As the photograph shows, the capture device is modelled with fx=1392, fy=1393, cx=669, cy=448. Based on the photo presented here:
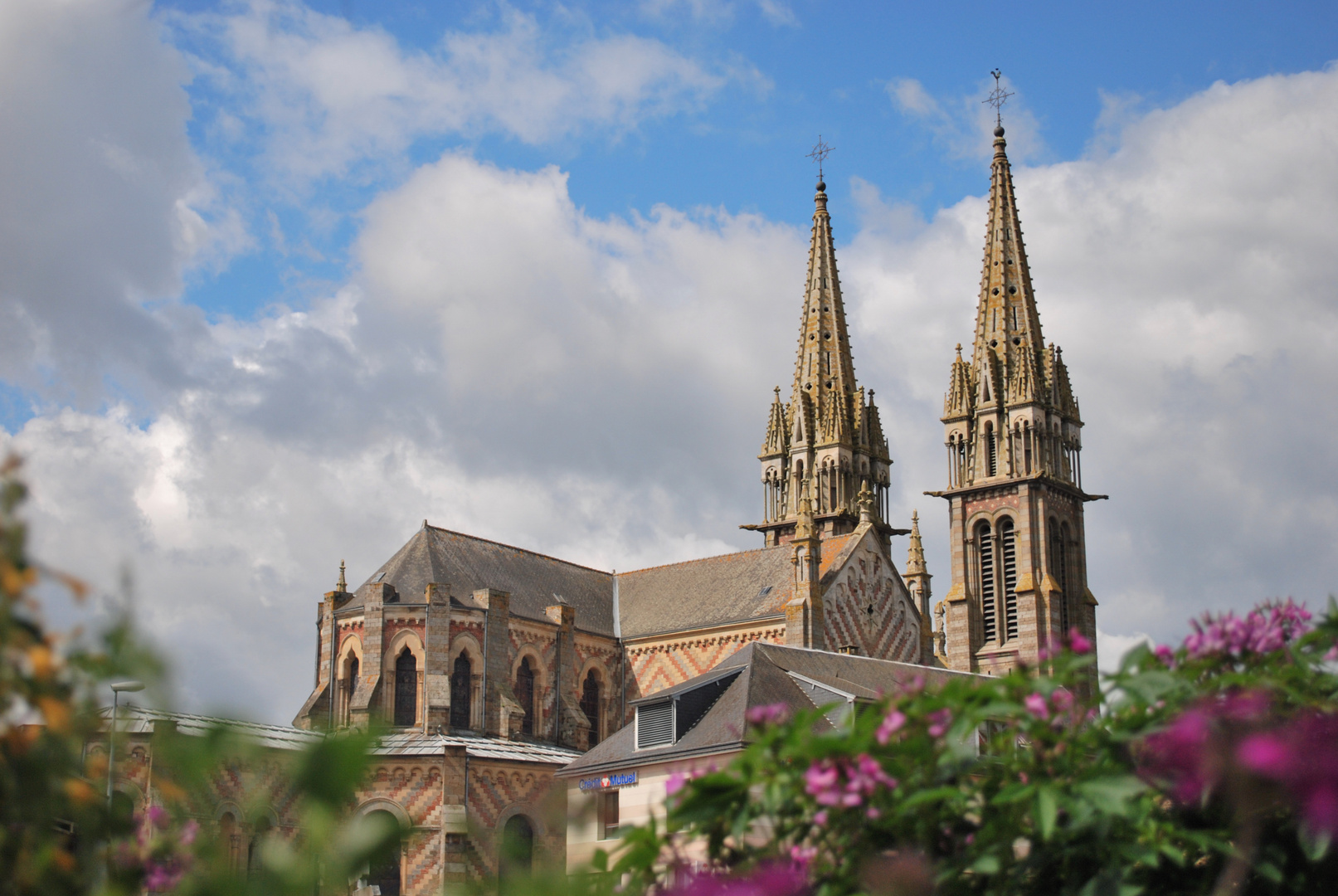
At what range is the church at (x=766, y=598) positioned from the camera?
41.7 meters

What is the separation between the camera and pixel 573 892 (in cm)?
461

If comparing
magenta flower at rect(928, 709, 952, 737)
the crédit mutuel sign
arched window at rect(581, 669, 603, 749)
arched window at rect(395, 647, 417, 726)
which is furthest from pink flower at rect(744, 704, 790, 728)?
arched window at rect(581, 669, 603, 749)

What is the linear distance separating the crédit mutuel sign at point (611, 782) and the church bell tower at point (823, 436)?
32582 mm

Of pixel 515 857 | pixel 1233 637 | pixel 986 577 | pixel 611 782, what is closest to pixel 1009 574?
pixel 986 577

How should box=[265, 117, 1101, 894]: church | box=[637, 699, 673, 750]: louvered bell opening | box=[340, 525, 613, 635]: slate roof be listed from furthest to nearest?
1. box=[340, 525, 613, 635]: slate roof
2. box=[265, 117, 1101, 894]: church
3. box=[637, 699, 673, 750]: louvered bell opening

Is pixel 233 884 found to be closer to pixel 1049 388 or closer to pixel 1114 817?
pixel 1114 817

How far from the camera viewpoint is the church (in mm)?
41688

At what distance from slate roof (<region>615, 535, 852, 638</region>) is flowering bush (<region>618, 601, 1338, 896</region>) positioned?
39.2 meters

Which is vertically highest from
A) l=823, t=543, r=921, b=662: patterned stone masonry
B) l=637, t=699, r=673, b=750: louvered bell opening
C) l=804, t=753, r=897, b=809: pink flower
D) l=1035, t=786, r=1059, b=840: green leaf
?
l=823, t=543, r=921, b=662: patterned stone masonry

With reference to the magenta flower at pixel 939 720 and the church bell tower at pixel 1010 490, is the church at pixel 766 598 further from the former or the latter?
the magenta flower at pixel 939 720

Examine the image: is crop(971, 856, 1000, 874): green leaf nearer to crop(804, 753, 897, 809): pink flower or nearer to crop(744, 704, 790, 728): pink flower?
crop(804, 753, 897, 809): pink flower

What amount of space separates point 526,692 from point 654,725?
650 inches

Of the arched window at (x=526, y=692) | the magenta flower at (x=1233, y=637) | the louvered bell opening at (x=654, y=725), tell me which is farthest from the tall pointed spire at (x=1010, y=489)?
the magenta flower at (x=1233, y=637)

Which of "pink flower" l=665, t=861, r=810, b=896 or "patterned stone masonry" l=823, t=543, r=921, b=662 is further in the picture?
"patterned stone masonry" l=823, t=543, r=921, b=662
